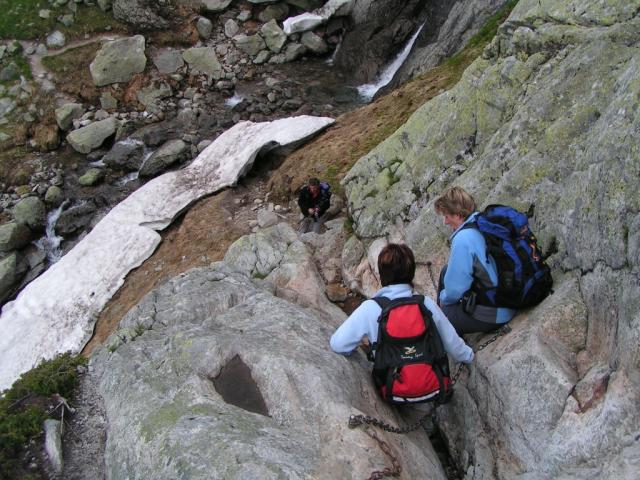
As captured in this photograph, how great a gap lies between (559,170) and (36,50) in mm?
36996

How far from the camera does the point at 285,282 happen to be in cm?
1094

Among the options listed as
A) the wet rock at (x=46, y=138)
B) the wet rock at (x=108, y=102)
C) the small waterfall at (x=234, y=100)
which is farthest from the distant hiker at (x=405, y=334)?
the wet rock at (x=108, y=102)

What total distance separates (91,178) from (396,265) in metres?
23.9

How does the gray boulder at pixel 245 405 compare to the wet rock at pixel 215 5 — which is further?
the wet rock at pixel 215 5

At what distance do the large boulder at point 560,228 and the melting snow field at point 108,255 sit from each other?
10.7m

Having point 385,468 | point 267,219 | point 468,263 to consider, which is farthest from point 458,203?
point 267,219

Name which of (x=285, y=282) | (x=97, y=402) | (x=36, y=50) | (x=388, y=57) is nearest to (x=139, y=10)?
(x=36, y=50)

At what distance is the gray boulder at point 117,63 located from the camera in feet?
105

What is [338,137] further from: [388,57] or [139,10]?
[139,10]

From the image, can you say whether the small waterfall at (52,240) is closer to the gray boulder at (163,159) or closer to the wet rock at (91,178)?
the wet rock at (91,178)

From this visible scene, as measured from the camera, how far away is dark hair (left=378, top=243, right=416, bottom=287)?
18.8ft

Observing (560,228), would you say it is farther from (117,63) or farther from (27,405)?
(117,63)

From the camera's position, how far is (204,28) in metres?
34.9

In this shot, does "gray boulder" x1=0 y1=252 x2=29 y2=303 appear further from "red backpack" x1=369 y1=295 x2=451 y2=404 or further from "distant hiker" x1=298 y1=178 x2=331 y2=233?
"red backpack" x1=369 y1=295 x2=451 y2=404
